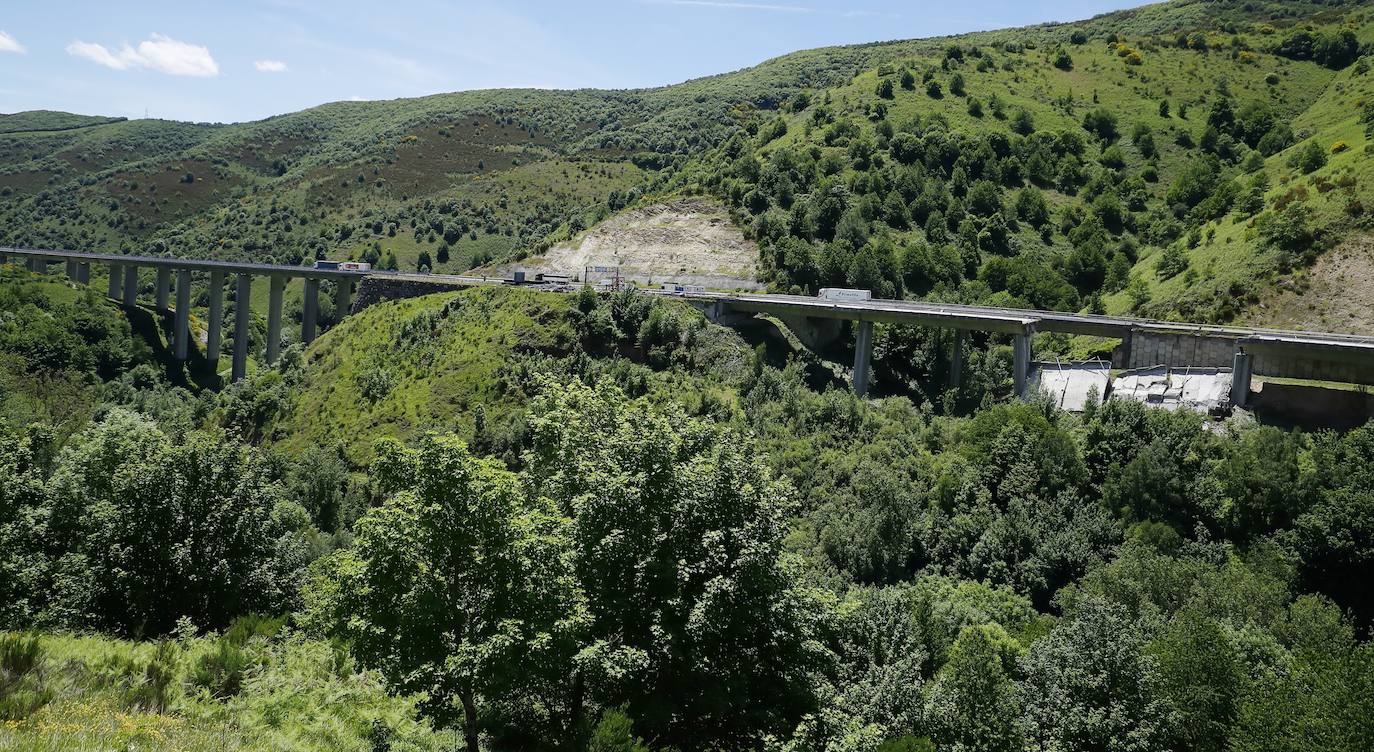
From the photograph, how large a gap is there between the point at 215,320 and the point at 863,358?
74446 millimetres

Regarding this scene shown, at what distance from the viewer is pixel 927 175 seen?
3349 inches

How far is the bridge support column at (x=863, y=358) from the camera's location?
55.2 m

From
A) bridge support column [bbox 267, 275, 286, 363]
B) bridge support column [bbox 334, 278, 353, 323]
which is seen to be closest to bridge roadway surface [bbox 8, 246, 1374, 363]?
bridge support column [bbox 334, 278, 353, 323]

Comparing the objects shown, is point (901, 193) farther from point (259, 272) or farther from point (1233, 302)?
point (259, 272)

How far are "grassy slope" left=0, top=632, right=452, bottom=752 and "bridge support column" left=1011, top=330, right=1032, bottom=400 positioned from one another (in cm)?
4215

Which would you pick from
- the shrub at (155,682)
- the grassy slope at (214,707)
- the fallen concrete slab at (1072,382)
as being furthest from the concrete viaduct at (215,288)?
the shrub at (155,682)

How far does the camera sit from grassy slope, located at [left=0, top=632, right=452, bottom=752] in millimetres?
10617

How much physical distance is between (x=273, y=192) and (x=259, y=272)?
7300 centimetres

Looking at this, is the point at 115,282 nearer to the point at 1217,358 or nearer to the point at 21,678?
the point at 21,678

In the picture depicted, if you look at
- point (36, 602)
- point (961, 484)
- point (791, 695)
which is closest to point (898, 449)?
point (961, 484)

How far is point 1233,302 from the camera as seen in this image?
5538cm

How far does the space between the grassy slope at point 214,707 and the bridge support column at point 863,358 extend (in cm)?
4196

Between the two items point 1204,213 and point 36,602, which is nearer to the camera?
point 36,602

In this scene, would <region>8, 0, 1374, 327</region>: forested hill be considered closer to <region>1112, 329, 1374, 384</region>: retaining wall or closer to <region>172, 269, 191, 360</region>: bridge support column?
<region>1112, 329, 1374, 384</region>: retaining wall
